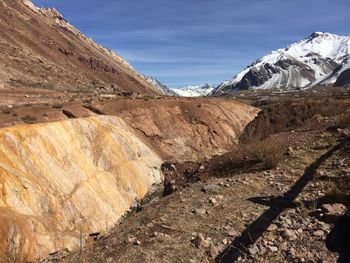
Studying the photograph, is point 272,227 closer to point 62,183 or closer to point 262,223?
point 262,223

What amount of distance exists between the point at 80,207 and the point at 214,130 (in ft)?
83.6

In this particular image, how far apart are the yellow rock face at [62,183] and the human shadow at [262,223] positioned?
7307mm

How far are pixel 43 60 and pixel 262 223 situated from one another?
88222mm

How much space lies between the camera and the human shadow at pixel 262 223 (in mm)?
8352

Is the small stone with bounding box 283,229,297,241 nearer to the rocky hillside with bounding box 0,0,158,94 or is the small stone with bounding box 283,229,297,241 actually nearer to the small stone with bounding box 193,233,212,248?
the small stone with bounding box 193,233,212,248

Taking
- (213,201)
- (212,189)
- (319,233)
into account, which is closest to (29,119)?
(212,189)

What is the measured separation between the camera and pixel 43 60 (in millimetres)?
90375

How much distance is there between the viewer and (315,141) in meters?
17.7

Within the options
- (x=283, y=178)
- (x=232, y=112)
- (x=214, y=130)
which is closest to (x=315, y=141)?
(x=283, y=178)

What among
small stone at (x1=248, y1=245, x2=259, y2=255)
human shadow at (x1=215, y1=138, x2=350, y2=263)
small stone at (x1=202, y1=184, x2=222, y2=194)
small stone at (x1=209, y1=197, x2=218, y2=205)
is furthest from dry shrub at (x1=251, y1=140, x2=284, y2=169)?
small stone at (x1=248, y1=245, x2=259, y2=255)

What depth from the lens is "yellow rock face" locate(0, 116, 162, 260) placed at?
13992 mm

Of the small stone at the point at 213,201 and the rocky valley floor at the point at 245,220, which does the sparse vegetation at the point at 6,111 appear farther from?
the small stone at the point at 213,201

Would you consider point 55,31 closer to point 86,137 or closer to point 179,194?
point 86,137

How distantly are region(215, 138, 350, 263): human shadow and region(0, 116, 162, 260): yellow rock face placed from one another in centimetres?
731
